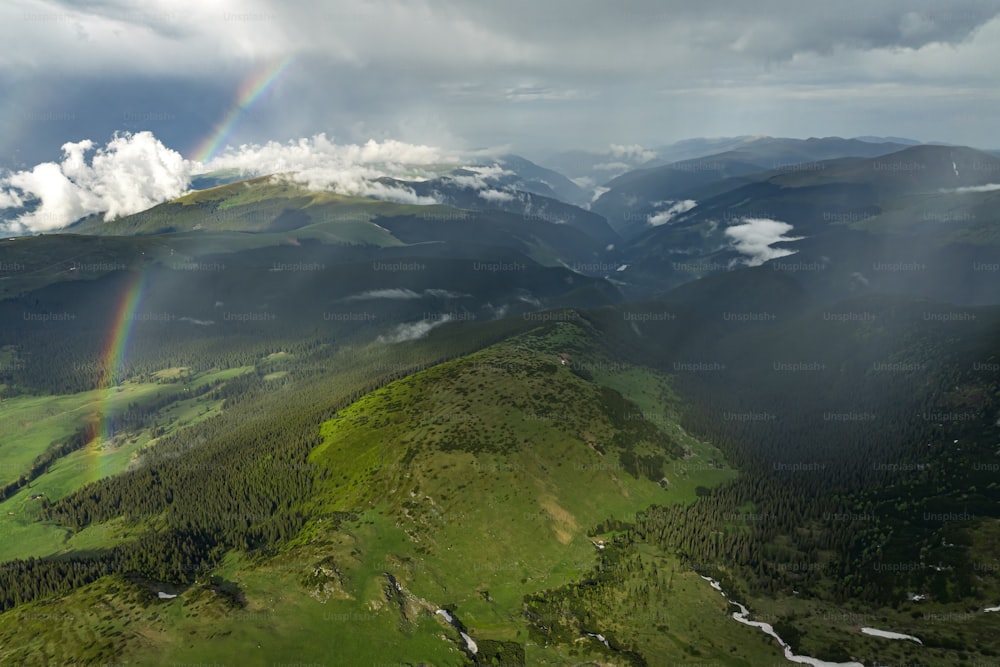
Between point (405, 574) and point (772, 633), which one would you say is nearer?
point (772, 633)

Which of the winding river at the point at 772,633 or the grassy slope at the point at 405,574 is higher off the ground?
the grassy slope at the point at 405,574

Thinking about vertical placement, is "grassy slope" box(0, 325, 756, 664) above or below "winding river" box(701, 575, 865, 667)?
above

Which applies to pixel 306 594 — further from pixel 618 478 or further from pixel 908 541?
pixel 908 541

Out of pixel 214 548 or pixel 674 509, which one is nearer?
pixel 214 548

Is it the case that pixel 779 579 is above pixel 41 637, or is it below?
below

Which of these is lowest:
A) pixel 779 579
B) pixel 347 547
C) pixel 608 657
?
pixel 779 579

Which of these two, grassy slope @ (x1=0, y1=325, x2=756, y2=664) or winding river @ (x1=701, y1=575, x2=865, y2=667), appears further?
winding river @ (x1=701, y1=575, x2=865, y2=667)

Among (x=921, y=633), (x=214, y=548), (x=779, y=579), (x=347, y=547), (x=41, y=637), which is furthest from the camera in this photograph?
(x=214, y=548)

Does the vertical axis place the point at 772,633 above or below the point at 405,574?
below

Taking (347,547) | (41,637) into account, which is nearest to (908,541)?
(347,547)

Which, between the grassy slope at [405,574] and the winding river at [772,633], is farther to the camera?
the winding river at [772,633]

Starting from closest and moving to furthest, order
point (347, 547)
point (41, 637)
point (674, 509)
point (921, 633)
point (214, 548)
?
point (41, 637), point (921, 633), point (347, 547), point (214, 548), point (674, 509)
